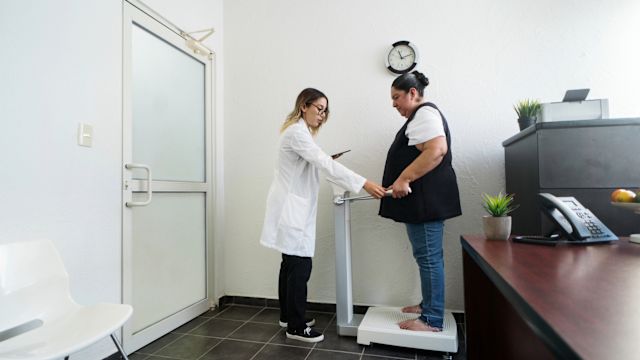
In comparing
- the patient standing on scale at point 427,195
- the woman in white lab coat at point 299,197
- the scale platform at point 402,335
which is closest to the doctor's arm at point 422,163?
the patient standing on scale at point 427,195

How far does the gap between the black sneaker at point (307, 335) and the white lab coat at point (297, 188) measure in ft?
1.55

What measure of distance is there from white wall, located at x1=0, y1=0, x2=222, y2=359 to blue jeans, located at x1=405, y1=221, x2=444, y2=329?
5.60 ft

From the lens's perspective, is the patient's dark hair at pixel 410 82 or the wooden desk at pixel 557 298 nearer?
the wooden desk at pixel 557 298

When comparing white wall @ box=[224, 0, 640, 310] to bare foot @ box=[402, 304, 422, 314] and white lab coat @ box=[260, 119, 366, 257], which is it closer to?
bare foot @ box=[402, 304, 422, 314]

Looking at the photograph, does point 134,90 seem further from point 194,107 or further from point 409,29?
point 409,29

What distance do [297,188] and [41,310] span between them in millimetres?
1322

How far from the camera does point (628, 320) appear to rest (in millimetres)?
438

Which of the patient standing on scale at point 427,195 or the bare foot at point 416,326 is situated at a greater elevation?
the patient standing on scale at point 427,195

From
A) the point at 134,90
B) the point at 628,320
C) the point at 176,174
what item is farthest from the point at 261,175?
the point at 628,320

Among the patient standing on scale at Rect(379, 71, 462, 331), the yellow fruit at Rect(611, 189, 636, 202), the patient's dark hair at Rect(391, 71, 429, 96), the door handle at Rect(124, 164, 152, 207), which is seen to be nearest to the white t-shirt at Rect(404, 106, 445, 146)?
the patient standing on scale at Rect(379, 71, 462, 331)

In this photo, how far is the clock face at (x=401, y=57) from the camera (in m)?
2.50

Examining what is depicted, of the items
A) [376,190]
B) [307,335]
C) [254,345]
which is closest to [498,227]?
[376,190]

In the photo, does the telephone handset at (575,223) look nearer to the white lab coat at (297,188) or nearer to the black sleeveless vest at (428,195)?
the black sleeveless vest at (428,195)

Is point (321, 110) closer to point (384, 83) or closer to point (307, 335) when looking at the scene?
point (384, 83)
